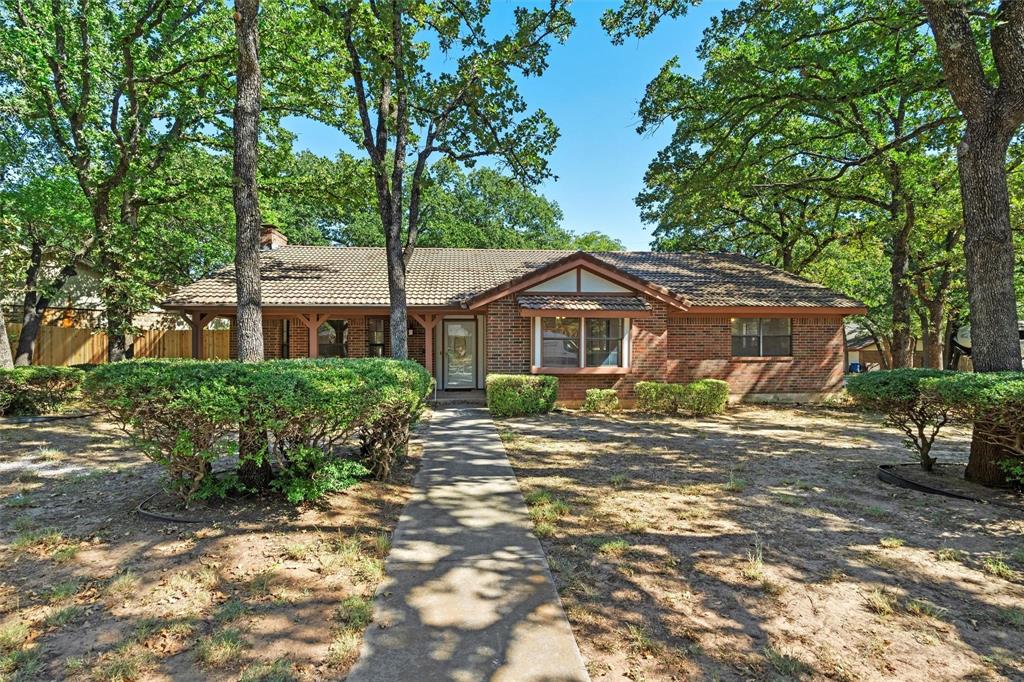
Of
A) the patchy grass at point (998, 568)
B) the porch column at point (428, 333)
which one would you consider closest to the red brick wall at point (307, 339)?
the porch column at point (428, 333)

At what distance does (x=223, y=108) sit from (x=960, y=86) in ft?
52.7

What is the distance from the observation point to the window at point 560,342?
41.2 feet

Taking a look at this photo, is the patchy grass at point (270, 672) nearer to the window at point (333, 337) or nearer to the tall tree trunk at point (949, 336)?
the window at point (333, 337)

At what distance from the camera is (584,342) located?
40.9 feet

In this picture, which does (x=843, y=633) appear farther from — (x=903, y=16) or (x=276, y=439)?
(x=903, y=16)

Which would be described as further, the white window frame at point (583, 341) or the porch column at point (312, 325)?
the porch column at point (312, 325)

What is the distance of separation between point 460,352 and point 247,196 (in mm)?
10021

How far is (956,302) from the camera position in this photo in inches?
782

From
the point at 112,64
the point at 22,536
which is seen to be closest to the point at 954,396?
the point at 22,536

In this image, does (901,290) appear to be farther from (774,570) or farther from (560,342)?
(774,570)

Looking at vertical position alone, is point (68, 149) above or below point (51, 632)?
above

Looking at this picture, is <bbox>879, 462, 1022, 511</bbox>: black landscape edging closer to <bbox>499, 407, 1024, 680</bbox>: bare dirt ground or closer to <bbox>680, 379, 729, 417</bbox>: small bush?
Result: <bbox>499, 407, 1024, 680</bbox>: bare dirt ground

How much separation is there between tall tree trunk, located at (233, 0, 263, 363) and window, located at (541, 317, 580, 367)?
8.22 metres

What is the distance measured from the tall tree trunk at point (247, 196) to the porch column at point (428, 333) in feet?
24.6
